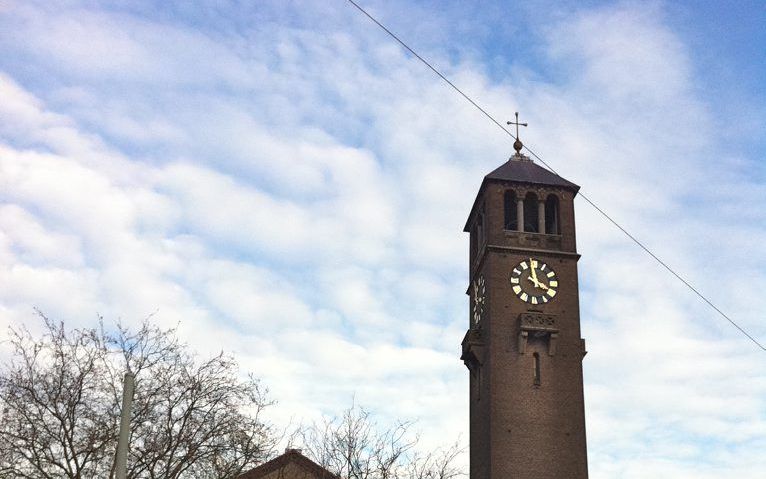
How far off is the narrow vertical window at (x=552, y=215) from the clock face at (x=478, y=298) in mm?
3785

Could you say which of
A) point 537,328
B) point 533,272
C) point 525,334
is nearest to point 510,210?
point 533,272

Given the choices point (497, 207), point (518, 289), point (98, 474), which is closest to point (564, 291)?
→ point (518, 289)

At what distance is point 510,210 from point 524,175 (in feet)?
5.74

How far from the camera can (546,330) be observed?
3578 cm

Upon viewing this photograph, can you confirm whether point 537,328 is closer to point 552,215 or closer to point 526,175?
point 552,215

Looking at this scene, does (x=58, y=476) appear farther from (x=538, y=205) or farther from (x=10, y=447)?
(x=538, y=205)

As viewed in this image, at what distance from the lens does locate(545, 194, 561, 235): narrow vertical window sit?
39125mm

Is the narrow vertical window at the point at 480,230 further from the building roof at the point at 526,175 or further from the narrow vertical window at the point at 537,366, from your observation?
the narrow vertical window at the point at 537,366

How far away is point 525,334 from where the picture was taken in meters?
35.6

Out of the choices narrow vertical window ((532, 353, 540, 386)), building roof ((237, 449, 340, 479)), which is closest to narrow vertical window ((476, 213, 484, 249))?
narrow vertical window ((532, 353, 540, 386))

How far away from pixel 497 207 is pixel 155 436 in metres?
21.3

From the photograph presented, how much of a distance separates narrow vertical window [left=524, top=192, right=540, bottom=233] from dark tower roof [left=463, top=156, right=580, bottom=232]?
706mm

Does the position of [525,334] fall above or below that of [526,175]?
below

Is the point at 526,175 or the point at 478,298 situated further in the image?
the point at 526,175
